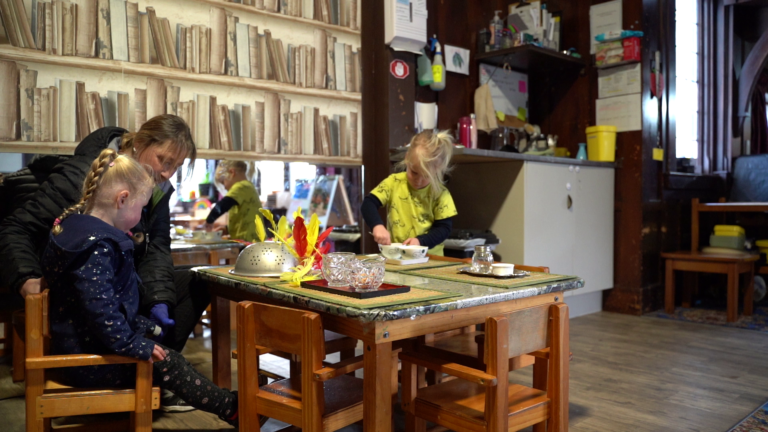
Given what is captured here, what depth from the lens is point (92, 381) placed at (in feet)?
5.32

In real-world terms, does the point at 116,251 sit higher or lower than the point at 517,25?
lower

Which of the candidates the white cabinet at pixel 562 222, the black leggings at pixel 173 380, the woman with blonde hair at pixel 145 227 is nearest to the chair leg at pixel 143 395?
the black leggings at pixel 173 380

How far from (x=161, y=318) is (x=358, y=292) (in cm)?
82

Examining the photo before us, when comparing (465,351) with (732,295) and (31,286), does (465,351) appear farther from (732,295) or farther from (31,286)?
(732,295)

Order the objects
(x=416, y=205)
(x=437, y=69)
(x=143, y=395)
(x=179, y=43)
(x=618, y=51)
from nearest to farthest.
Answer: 1. (x=143, y=395)
2. (x=416, y=205)
3. (x=179, y=43)
4. (x=437, y=69)
5. (x=618, y=51)

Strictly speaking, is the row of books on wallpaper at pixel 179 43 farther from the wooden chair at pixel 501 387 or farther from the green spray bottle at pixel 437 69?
the wooden chair at pixel 501 387

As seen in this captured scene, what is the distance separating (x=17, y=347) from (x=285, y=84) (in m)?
1.84

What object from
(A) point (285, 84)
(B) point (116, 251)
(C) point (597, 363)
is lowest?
(C) point (597, 363)

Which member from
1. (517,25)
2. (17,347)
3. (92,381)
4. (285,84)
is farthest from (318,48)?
(92,381)

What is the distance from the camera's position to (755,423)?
209 cm

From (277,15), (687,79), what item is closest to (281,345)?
(277,15)

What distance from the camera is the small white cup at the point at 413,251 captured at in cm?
207

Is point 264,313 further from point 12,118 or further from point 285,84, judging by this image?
point 285,84

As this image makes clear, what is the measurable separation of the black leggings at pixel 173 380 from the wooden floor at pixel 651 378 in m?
0.31
